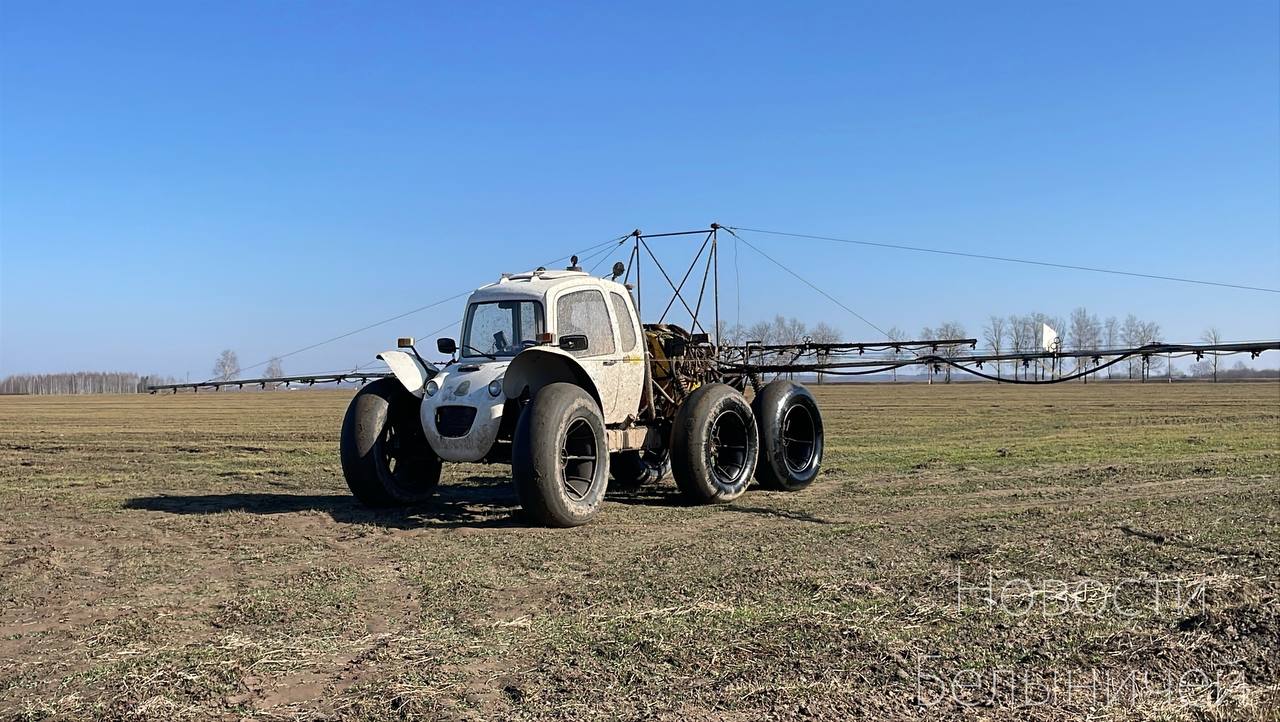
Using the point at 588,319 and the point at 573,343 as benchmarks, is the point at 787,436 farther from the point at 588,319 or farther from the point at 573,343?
the point at 573,343

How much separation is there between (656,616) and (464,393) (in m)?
4.63

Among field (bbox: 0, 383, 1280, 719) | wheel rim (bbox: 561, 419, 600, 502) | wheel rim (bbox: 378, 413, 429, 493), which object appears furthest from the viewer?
wheel rim (bbox: 378, 413, 429, 493)

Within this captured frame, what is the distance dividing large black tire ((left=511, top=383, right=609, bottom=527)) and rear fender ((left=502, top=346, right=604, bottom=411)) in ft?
1.25

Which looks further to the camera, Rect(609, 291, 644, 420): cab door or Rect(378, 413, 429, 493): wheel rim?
Rect(609, 291, 644, 420): cab door

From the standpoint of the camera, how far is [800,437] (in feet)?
44.5

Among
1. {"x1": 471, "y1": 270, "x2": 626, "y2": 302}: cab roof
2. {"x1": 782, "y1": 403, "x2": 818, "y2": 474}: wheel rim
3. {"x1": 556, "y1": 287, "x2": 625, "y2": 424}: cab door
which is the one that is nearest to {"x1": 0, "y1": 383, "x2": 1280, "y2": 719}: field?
{"x1": 782, "y1": 403, "x2": 818, "y2": 474}: wheel rim

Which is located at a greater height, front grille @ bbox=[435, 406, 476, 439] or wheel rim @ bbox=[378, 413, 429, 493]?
front grille @ bbox=[435, 406, 476, 439]

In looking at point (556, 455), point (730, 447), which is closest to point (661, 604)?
point (556, 455)

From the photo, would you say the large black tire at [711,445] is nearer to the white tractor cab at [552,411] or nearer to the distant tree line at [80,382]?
the white tractor cab at [552,411]

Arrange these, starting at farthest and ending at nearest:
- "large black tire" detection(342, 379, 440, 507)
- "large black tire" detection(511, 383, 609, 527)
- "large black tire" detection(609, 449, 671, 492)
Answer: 1. "large black tire" detection(609, 449, 671, 492)
2. "large black tire" detection(342, 379, 440, 507)
3. "large black tire" detection(511, 383, 609, 527)

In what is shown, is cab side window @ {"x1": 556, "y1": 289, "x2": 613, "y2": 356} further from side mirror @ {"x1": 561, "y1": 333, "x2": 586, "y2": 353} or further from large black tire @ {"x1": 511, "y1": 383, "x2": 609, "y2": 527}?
large black tire @ {"x1": 511, "y1": 383, "x2": 609, "y2": 527}

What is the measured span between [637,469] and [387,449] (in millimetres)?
3591

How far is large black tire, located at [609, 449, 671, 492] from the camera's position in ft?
43.1

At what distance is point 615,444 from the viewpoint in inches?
428
